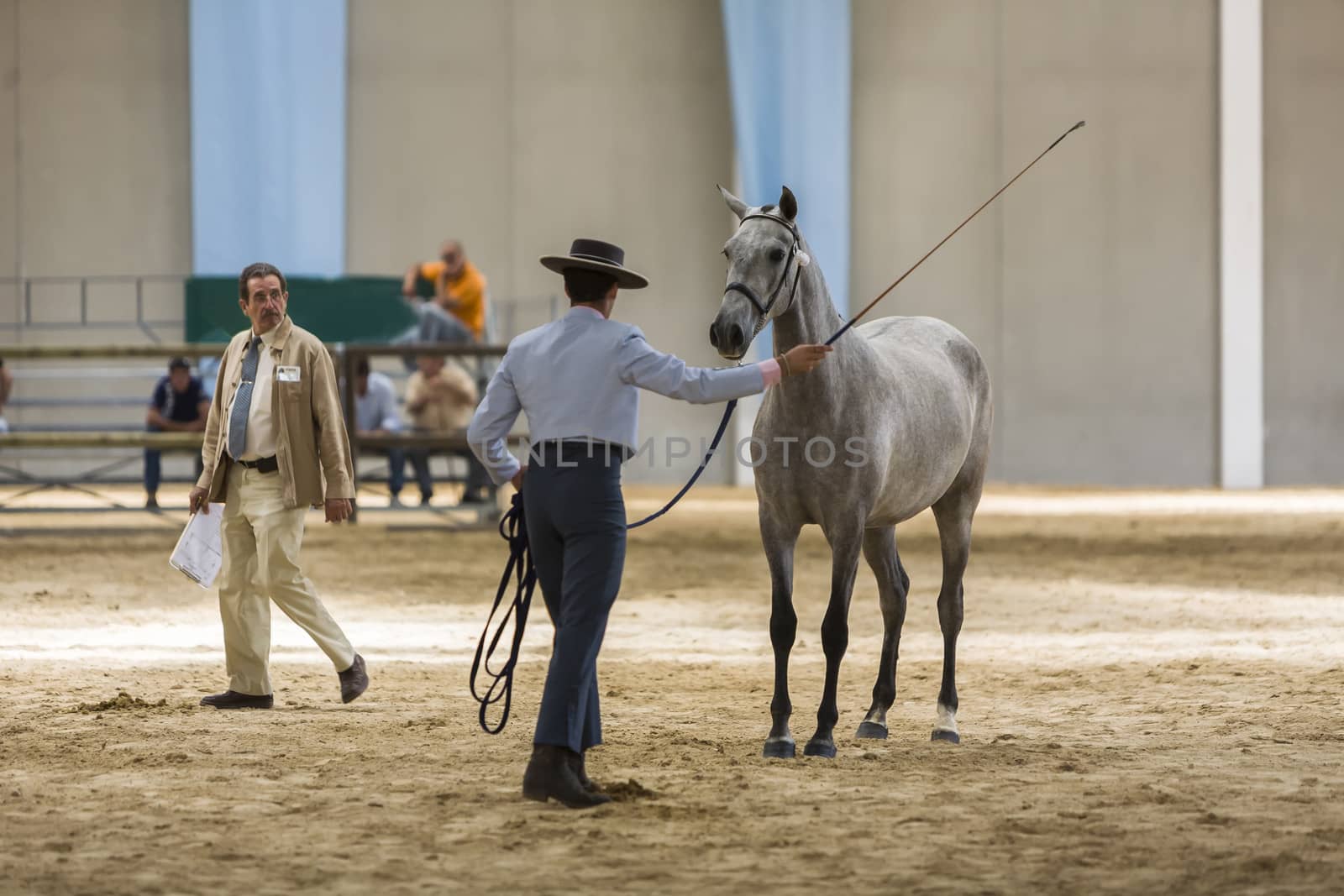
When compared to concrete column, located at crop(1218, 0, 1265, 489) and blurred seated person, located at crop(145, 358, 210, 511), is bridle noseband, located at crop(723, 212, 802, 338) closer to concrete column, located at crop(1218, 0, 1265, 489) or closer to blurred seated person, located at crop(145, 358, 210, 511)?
blurred seated person, located at crop(145, 358, 210, 511)

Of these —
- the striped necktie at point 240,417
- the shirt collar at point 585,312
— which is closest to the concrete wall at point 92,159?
the striped necktie at point 240,417

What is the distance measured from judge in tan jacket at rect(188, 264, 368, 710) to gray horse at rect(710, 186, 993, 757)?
1725 mm

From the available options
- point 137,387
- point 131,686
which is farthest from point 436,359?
point 131,686

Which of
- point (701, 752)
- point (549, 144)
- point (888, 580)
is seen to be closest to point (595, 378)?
point (701, 752)

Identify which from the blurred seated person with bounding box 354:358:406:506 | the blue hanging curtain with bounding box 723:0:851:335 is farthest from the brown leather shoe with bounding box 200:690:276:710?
the blue hanging curtain with bounding box 723:0:851:335

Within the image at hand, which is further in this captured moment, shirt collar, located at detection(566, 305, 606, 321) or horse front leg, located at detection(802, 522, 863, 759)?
horse front leg, located at detection(802, 522, 863, 759)

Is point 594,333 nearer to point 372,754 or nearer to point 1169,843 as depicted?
point 372,754

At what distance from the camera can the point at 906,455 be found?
5473 mm

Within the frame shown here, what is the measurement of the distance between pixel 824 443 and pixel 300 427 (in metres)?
2.05

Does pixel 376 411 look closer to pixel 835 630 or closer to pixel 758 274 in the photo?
pixel 835 630

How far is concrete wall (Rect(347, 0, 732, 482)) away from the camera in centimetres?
1983

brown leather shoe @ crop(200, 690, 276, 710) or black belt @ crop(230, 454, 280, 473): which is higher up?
black belt @ crop(230, 454, 280, 473)

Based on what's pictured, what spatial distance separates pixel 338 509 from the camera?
5832 mm

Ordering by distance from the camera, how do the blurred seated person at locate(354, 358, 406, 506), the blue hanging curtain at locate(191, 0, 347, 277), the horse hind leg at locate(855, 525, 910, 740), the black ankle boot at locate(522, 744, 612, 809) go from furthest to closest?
the blue hanging curtain at locate(191, 0, 347, 277) → the blurred seated person at locate(354, 358, 406, 506) → the horse hind leg at locate(855, 525, 910, 740) → the black ankle boot at locate(522, 744, 612, 809)
